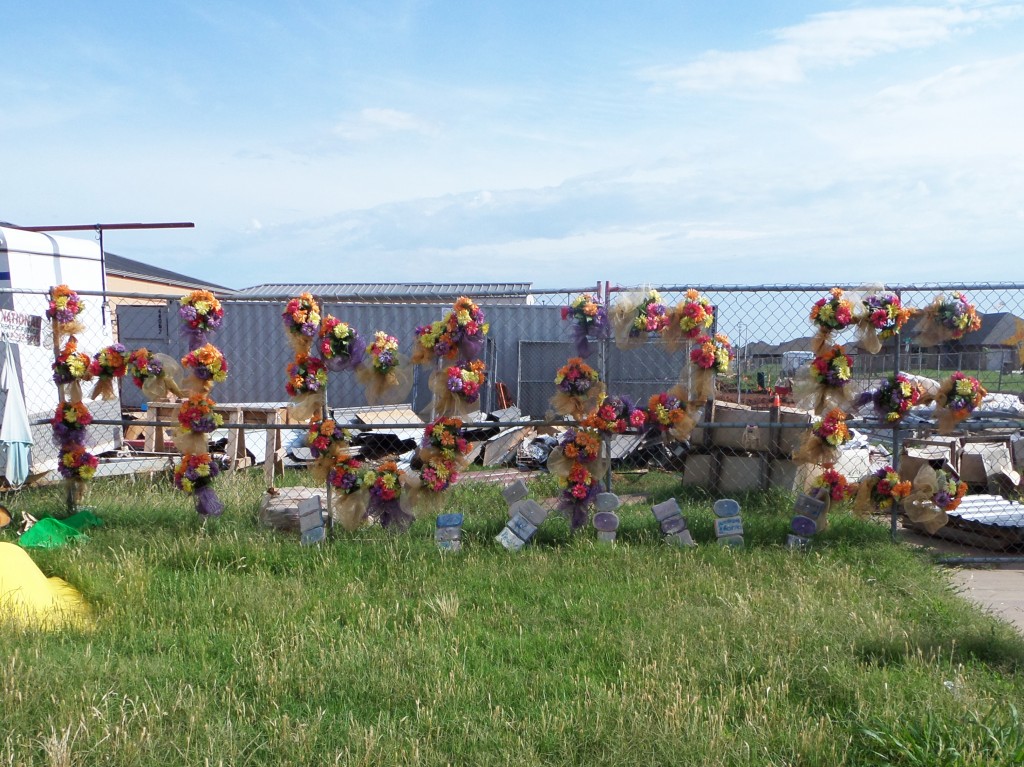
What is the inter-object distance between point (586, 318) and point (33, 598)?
12.7 feet

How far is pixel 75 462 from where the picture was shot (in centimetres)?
680

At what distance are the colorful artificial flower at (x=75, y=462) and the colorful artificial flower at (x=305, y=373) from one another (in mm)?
1788

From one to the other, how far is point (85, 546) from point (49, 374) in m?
4.06

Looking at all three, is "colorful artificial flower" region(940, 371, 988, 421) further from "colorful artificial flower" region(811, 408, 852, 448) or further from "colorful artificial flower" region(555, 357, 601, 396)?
"colorful artificial flower" region(555, 357, 601, 396)

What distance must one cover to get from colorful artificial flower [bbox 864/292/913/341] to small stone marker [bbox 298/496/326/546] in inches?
164

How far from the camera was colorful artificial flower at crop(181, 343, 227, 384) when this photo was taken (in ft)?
21.4

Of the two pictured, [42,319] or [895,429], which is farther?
[42,319]

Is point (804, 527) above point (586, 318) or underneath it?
underneath

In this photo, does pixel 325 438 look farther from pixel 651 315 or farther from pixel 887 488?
pixel 887 488

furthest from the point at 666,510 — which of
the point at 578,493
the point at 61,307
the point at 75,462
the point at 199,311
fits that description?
the point at 61,307

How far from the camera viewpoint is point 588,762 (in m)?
3.13

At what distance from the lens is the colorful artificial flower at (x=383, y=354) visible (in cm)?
640

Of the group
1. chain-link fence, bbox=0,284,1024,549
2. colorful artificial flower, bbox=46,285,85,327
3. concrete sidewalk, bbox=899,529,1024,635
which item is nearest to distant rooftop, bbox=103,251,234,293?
chain-link fence, bbox=0,284,1024,549

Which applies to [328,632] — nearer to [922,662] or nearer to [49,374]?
[922,662]
